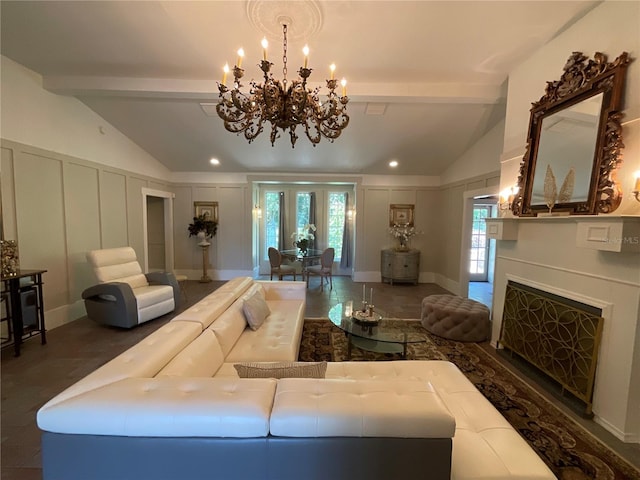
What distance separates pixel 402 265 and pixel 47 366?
5.74 metres

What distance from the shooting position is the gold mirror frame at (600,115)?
1991 millimetres

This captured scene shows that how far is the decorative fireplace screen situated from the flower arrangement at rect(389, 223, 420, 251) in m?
3.39

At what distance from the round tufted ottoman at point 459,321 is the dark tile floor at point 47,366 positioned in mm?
782

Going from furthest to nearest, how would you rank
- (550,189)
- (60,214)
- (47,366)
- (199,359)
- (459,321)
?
(60,214)
(459,321)
(47,366)
(550,189)
(199,359)

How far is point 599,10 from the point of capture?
7.09 ft

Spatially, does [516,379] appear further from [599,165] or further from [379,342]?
[599,165]

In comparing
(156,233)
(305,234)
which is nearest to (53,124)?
(156,233)

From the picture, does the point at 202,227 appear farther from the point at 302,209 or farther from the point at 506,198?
the point at 506,198

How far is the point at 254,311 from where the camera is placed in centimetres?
271

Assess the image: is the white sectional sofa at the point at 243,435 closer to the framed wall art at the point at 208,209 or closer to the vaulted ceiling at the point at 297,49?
the vaulted ceiling at the point at 297,49

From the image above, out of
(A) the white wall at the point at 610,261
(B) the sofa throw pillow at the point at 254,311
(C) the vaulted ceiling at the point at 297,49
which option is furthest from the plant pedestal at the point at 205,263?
(A) the white wall at the point at 610,261

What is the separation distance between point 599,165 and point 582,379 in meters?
1.67

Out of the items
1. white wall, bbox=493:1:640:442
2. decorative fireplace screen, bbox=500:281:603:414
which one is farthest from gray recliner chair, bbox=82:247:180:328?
white wall, bbox=493:1:640:442

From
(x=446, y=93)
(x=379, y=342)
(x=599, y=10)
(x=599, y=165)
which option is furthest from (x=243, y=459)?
(x=446, y=93)
